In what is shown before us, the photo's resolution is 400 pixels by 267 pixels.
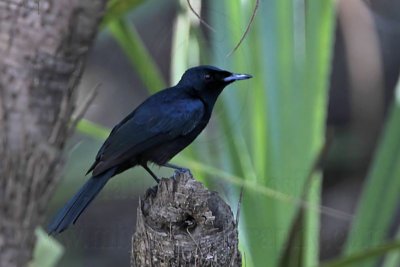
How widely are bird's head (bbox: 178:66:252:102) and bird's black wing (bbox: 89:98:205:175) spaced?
4.4 inches

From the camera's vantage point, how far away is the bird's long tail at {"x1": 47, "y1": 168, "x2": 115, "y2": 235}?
350 centimetres

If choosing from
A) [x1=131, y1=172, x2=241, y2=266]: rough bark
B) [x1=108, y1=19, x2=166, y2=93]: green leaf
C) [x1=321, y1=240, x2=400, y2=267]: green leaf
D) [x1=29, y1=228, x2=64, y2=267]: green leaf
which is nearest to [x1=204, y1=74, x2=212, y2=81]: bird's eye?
[x1=108, y1=19, x2=166, y2=93]: green leaf

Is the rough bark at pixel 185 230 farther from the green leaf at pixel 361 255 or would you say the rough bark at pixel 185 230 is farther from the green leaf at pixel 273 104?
the green leaf at pixel 273 104

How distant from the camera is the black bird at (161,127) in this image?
381 centimetres

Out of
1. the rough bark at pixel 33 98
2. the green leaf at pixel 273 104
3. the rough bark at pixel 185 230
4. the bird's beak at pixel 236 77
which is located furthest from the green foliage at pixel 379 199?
the rough bark at pixel 33 98

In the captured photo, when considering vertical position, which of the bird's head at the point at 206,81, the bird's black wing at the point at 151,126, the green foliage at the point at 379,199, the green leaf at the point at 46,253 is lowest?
the green leaf at the point at 46,253

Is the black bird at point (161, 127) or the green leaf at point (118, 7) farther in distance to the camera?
the black bird at point (161, 127)

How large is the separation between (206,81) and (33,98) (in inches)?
71.0

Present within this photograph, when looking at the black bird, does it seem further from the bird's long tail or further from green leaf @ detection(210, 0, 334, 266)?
green leaf @ detection(210, 0, 334, 266)

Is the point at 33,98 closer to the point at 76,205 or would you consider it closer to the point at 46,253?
the point at 76,205

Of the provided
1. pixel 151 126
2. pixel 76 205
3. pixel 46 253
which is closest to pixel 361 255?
pixel 76 205

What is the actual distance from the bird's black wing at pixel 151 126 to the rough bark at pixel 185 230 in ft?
3.05

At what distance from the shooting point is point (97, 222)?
7.01 meters

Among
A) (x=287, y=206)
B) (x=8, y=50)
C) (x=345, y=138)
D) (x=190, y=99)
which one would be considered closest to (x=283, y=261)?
(x=8, y=50)
